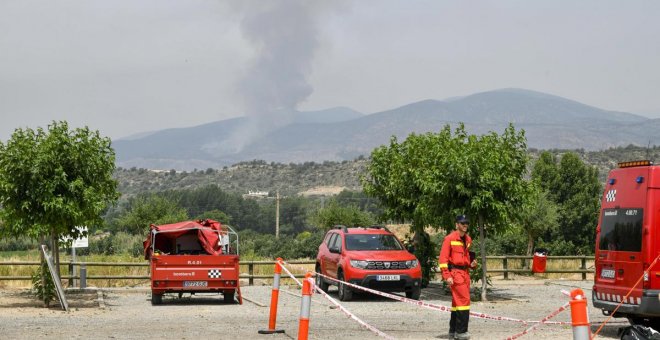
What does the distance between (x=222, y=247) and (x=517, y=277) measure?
13.8 m

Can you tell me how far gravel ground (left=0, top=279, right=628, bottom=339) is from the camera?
52.3ft

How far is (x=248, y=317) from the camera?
752 inches

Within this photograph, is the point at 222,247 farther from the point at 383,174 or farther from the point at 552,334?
the point at 552,334

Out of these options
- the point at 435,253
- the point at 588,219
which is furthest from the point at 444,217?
the point at 588,219

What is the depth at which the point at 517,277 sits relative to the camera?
34.8 m

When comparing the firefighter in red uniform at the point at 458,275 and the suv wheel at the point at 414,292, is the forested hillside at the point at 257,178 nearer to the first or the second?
the suv wheel at the point at 414,292

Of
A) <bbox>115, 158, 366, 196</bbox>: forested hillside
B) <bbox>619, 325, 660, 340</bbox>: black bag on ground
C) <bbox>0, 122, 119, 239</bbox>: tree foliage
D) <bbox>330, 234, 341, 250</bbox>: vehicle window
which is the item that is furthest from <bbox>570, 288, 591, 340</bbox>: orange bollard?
<bbox>115, 158, 366, 196</bbox>: forested hillside

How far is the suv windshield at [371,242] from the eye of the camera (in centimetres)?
2511

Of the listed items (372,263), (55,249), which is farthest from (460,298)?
(55,249)

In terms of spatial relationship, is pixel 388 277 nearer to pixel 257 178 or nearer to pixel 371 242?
pixel 371 242

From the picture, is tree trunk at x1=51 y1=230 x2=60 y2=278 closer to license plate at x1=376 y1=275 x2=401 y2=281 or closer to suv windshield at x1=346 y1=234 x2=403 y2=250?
suv windshield at x1=346 y1=234 x2=403 y2=250

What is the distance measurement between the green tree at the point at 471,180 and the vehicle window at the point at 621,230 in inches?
288

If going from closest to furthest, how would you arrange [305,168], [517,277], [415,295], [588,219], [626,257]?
[626,257], [415,295], [517,277], [588,219], [305,168]

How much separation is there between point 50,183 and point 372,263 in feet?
25.8
